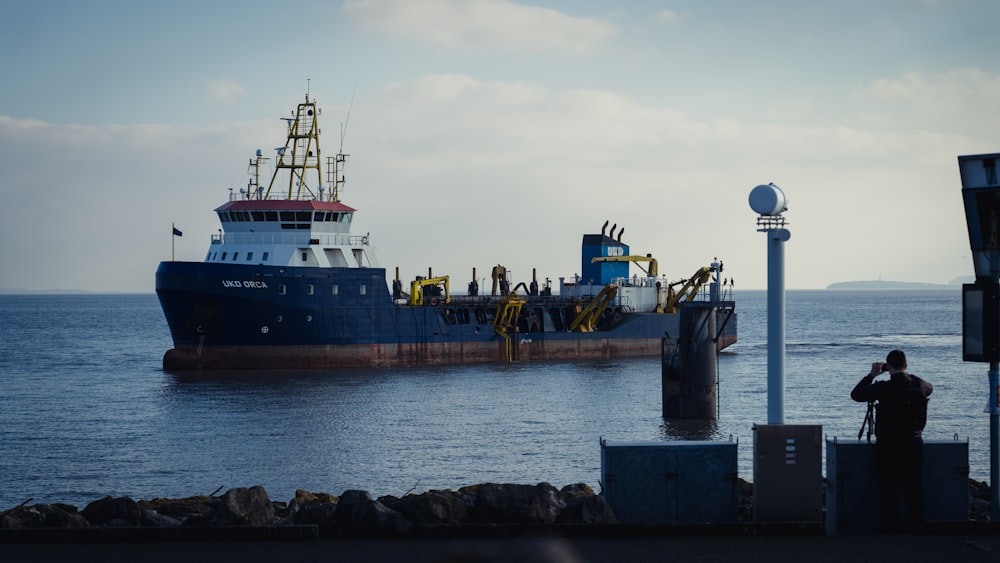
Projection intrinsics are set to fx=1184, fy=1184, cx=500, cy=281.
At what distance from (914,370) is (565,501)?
43692mm

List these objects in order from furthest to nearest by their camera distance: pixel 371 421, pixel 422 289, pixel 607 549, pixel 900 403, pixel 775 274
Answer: pixel 422 289 < pixel 371 421 < pixel 775 274 < pixel 900 403 < pixel 607 549

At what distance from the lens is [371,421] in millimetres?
32875

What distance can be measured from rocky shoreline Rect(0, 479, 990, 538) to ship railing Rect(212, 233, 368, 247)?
120 ft

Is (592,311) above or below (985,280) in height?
below

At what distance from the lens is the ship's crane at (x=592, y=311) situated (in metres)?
56.0

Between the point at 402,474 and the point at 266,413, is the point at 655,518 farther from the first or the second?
the point at 266,413

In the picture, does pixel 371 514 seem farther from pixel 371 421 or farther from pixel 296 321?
pixel 296 321

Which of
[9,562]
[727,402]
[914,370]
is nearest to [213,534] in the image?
[9,562]

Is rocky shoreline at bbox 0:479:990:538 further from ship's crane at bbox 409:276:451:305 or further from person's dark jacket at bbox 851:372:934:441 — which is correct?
ship's crane at bbox 409:276:451:305

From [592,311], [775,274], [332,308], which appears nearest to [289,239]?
[332,308]

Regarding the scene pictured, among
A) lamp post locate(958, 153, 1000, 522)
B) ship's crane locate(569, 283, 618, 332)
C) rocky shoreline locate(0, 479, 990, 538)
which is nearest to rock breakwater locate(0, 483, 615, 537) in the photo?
rocky shoreline locate(0, 479, 990, 538)

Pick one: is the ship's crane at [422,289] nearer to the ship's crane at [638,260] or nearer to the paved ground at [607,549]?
the ship's crane at [638,260]

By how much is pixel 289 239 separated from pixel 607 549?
40.6 metres

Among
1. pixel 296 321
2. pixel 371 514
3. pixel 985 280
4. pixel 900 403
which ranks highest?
pixel 985 280
